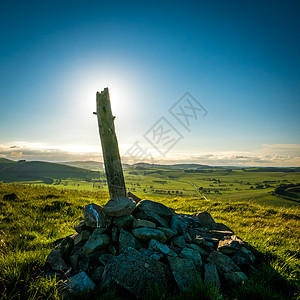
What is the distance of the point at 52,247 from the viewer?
6.18 meters

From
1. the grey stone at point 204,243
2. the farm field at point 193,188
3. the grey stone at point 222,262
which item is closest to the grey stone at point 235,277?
the grey stone at point 222,262

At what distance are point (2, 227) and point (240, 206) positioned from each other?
16902 millimetres

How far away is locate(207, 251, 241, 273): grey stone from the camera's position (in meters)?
4.76

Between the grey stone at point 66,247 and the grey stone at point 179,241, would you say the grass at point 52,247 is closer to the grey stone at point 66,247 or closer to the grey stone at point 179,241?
the grey stone at point 66,247

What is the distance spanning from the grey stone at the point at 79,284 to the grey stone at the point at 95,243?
1071mm

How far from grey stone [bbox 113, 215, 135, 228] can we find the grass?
226 centimetres

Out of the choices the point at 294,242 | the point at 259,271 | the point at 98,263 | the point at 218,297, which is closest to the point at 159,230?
the point at 98,263

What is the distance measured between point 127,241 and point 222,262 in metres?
2.92

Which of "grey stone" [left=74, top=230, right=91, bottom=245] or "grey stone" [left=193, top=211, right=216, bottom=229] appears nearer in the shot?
"grey stone" [left=74, top=230, right=91, bottom=245]

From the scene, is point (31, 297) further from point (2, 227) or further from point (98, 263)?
point (2, 227)

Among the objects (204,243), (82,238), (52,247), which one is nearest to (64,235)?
(52,247)

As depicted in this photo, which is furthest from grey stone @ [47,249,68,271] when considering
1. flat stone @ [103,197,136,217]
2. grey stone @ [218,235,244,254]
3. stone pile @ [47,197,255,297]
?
grey stone @ [218,235,244,254]

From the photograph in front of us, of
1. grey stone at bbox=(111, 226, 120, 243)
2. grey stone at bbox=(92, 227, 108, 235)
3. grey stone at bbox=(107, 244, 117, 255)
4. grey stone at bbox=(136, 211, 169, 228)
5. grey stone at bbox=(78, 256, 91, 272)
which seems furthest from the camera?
grey stone at bbox=(136, 211, 169, 228)

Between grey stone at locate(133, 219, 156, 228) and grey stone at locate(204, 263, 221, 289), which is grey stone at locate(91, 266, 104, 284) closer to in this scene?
grey stone at locate(133, 219, 156, 228)
